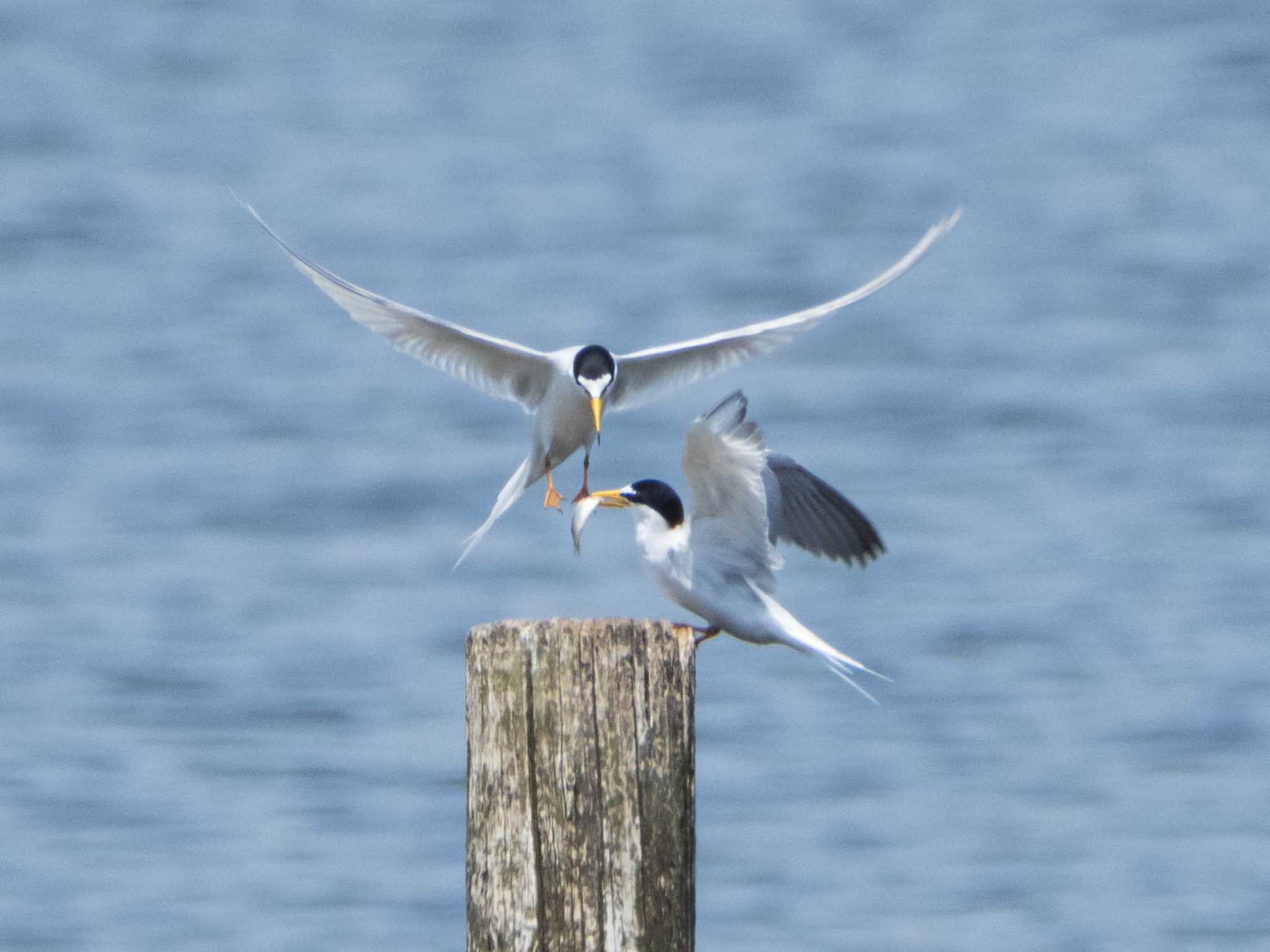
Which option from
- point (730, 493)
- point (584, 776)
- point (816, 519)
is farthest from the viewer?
point (816, 519)

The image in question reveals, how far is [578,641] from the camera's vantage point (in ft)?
14.1

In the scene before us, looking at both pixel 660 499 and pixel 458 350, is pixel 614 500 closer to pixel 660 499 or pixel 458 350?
pixel 660 499

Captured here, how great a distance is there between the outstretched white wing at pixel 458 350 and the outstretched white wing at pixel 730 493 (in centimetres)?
142

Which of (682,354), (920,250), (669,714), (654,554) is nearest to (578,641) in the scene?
(669,714)

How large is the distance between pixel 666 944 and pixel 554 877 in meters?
0.28

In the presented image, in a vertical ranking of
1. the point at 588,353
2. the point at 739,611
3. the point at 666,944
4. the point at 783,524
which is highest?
the point at 588,353

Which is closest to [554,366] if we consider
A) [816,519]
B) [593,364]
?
[593,364]

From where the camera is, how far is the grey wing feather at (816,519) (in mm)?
7090

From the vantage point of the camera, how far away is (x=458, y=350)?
7.83 metres

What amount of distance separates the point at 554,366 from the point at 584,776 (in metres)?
3.39

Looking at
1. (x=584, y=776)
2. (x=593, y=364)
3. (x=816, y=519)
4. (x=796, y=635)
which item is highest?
(x=593, y=364)

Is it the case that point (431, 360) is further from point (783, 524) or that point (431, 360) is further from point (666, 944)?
point (666, 944)

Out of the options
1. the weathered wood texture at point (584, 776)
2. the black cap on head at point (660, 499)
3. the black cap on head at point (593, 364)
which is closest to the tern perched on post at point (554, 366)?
the black cap on head at point (593, 364)

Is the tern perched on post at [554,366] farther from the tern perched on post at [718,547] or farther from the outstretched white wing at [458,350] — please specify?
the tern perched on post at [718,547]
